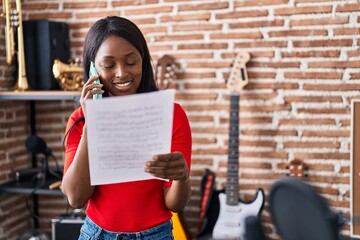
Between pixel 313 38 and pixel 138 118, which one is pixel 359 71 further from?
pixel 138 118

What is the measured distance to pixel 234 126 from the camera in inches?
107

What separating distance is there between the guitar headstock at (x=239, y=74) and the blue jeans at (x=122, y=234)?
137 centimetres

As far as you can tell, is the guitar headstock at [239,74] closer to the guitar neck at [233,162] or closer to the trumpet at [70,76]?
the guitar neck at [233,162]

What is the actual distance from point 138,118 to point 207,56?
1.71 metres

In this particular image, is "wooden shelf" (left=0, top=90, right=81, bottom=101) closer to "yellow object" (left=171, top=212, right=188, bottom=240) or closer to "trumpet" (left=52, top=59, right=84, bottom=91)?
"trumpet" (left=52, top=59, right=84, bottom=91)

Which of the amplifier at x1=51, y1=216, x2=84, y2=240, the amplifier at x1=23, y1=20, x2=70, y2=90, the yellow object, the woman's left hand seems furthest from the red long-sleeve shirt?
the amplifier at x1=23, y1=20, x2=70, y2=90

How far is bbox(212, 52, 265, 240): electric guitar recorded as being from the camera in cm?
268

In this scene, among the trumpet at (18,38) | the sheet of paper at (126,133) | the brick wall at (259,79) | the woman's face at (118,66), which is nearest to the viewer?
the sheet of paper at (126,133)

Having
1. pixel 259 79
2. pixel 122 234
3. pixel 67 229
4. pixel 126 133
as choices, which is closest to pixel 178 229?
pixel 67 229

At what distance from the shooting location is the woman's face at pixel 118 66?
141cm

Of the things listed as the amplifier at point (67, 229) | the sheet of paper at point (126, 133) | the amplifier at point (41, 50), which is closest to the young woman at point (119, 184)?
the sheet of paper at point (126, 133)

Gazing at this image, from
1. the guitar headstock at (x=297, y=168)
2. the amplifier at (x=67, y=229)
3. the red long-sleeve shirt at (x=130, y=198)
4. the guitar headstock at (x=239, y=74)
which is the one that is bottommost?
the amplifier at (x=67, y=229)

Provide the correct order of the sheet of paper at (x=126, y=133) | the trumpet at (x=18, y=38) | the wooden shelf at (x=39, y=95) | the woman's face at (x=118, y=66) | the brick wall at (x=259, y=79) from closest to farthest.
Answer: the sheet of paper at (x=126, y=133), the woman's face at (x=118, y=66), the brick wall at (x=259, y=79), the wooden shelf at (x=39, y=95), the trumpet at (x=18, y=38)

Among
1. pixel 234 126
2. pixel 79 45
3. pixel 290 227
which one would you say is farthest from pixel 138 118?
pixel 79 45
